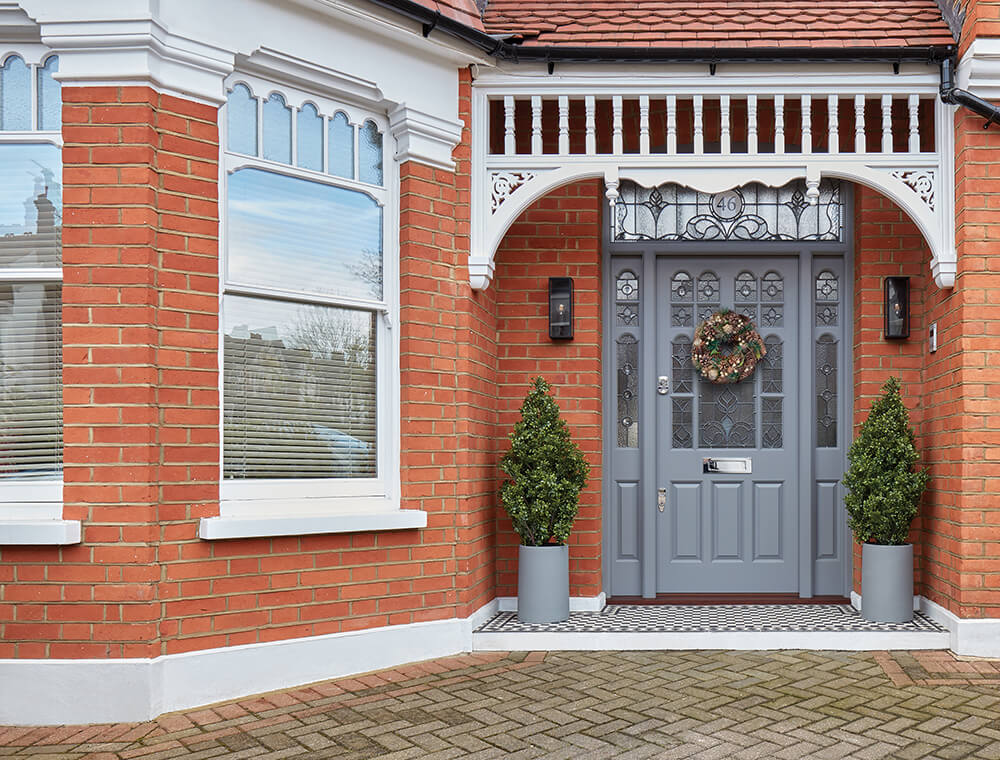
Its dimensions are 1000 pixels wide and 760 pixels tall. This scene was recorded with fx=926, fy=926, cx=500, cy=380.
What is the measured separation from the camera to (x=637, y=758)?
3.78 m

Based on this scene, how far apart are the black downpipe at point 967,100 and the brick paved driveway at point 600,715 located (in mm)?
3137

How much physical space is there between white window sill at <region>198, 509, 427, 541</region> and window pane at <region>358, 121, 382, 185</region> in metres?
1.94

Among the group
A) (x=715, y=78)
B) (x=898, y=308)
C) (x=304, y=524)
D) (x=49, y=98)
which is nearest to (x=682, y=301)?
(x=898, y=308)

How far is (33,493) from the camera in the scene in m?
4.38

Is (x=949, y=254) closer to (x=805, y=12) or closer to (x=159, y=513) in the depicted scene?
(x=805, y=12)

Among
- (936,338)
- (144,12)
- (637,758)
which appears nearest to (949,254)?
(936,338)

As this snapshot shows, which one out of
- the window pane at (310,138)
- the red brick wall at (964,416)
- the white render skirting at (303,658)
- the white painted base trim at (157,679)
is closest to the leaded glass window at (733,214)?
the red brick wall at (964,416)

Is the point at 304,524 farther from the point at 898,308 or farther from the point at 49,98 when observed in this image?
the point at 898,308

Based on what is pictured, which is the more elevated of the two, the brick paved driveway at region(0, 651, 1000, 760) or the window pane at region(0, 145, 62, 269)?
the window pane at region(0, 145, 62, 269)

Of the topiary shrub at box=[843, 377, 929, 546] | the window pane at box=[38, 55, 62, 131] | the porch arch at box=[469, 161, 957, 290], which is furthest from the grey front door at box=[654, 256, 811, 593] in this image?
the window pane at box=[38, 55, 62, 131]

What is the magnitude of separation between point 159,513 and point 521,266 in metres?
3.07

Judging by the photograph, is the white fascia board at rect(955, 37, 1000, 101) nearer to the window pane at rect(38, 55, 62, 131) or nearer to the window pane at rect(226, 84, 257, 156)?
the window pane at rect(226, 84, 257, 156)

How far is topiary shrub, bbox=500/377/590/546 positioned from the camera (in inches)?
225

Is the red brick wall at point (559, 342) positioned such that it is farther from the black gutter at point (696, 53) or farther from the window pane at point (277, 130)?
the window pane at point (277, 130)
